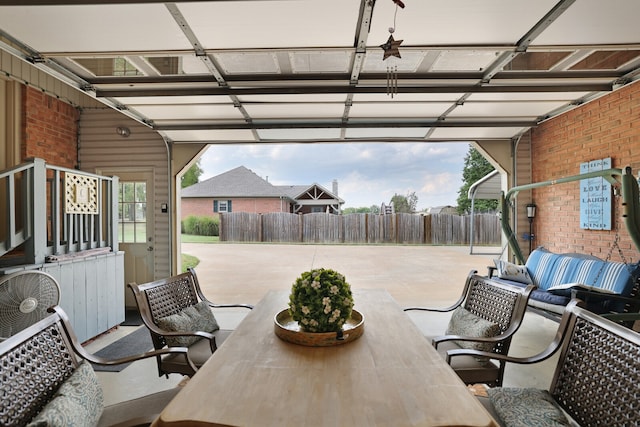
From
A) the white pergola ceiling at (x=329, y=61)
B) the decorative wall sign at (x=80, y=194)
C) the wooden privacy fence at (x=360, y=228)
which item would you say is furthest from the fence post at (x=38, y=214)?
the wooden privacy fence at (x=360, y=228)

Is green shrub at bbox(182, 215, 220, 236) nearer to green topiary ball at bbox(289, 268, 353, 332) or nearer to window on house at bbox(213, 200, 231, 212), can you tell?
window on house at bbox(213, 200, 231, 212)

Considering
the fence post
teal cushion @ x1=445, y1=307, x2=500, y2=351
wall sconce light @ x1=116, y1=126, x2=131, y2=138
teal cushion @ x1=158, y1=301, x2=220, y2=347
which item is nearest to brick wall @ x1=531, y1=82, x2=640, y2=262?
teal cushion @ x1=445, y1=307, x2=500, y2=351

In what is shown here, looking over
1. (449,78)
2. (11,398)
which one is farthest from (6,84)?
(449,78)

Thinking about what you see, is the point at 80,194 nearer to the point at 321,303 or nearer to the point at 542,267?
the point at 321,303

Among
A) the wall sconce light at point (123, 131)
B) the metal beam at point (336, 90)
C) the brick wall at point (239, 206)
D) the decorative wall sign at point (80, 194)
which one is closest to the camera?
the metal beam at point (336, 90)

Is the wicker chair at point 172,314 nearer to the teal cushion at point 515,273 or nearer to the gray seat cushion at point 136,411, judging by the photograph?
the gray seat cushion at point 136,411

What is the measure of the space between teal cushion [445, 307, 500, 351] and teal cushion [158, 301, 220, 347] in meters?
1.84

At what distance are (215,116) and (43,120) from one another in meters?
2.46

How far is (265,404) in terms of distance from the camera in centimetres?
127

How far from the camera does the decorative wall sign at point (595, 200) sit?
14.4 feet

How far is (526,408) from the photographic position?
160 cm

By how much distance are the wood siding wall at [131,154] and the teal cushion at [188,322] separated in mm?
3271

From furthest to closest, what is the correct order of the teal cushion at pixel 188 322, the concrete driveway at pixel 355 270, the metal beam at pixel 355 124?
1. the concrete driveway at pixel 355 270
2. the metal beam at pixel 355 124
3. the teal cushion at pixel 188 322

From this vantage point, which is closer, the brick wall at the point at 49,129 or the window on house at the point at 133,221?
the brick wall at the point at 49,129
